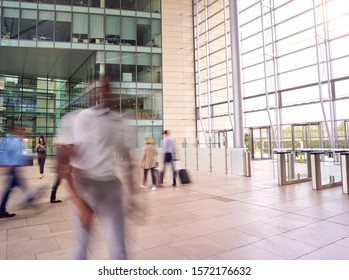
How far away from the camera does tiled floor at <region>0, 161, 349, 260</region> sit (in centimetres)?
326

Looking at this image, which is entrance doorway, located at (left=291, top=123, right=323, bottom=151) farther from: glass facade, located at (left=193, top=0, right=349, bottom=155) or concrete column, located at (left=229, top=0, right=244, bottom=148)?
concrete column, located at (left=229, top=0, right=244, bottom=148)

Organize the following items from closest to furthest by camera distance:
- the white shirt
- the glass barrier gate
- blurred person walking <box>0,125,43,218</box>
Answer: the white shirt, blurred person walking <box>0,125,43,218</box>, the glass barrier gate

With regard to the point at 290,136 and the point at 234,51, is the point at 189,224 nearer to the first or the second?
the point at 234,51

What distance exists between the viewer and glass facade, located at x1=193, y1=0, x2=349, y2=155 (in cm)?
1421

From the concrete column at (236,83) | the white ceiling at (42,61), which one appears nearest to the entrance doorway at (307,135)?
the concrete column at (236,83)

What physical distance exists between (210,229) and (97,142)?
276 cm

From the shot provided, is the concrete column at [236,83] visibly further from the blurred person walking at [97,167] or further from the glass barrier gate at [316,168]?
the blurred person walking at [97,167]

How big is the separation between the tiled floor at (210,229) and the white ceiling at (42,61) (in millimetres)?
16674

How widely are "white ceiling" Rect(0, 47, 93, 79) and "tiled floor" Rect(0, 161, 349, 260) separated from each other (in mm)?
16674

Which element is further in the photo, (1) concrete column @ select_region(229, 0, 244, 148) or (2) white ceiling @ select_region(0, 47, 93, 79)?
(2) white ceiling @ select_region(0, 47, 93, 79)

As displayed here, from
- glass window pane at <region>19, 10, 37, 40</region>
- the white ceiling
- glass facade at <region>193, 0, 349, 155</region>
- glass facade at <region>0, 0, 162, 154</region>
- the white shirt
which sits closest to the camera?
the white shirt

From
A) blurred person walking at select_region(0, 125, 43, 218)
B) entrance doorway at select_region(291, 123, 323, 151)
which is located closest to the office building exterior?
entrance doorway at select_region(291, 123, 323, 151)

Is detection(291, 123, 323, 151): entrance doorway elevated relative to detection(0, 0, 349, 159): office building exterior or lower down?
lower down

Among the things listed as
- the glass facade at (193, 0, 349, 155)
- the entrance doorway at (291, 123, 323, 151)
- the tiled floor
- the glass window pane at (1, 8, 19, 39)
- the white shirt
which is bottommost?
the tiled floor
